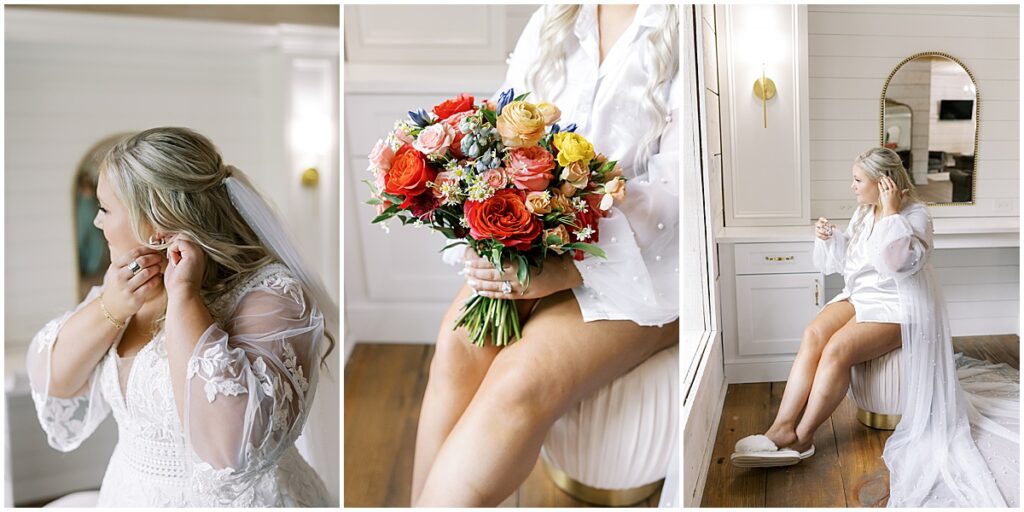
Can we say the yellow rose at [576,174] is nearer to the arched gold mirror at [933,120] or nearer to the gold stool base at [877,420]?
the arched gold mirror at [933,120]

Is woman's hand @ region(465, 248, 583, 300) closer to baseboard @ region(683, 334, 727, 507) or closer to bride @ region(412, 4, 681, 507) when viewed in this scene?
bride @ region(412, 4, 681, 507)

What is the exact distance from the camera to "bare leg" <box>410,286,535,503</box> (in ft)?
4.39

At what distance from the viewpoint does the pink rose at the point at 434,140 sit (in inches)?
46.9

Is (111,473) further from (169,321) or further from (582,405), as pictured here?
(582,405)

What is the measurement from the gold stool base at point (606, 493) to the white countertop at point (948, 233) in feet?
1.93

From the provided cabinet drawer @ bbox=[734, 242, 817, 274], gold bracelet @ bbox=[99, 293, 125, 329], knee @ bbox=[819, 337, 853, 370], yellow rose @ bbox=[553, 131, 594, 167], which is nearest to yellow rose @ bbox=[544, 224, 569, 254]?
yellow rose @ bbox=[553, 131, 594, 167]

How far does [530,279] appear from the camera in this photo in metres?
1.31

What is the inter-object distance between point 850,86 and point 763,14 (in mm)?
213

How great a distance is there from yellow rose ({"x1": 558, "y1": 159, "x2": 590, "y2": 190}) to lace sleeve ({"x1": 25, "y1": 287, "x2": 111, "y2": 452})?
95 cm

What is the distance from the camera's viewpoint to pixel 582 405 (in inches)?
55.6

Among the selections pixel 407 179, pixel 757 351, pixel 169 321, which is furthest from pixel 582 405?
pixel 169 321

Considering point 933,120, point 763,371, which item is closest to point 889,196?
point 933,120

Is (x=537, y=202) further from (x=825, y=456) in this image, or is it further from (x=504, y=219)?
(x=825, y=456)

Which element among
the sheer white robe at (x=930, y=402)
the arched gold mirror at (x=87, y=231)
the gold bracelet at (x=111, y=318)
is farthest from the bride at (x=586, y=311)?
the arched gold mirror at (x=87, y=231)
